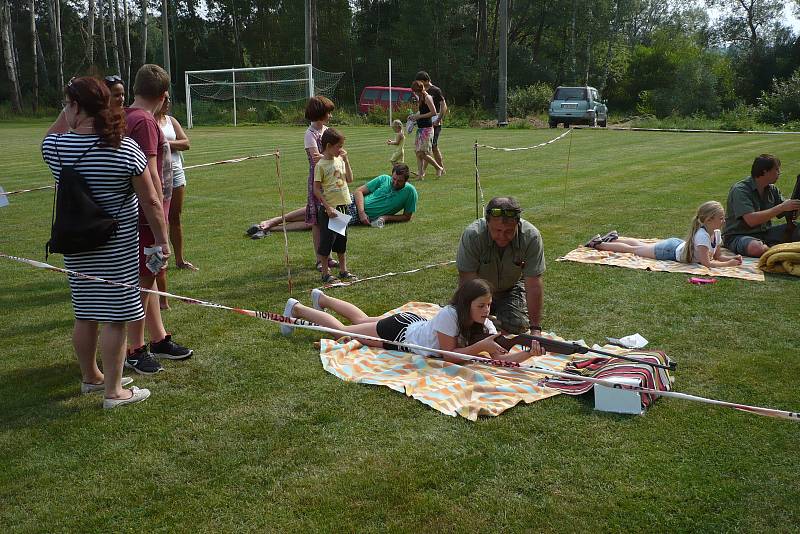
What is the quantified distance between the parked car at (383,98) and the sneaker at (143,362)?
103 feet

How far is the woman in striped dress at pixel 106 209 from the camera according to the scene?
3.83 metres

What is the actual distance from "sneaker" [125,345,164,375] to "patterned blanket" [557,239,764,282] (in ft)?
14.7

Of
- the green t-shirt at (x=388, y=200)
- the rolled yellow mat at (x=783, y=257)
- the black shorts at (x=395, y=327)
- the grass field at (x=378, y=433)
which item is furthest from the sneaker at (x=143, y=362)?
the rolled yellow mat at (x=783, y=257)

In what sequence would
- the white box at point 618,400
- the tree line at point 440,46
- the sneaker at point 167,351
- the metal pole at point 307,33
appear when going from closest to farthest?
the white box at point 618,400 < the sneaker at point 167,351 < the metal pole at point 307,33 < the tree line at point 440,46

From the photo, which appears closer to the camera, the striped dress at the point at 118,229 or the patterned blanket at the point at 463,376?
the striped dress at the point at 118,229

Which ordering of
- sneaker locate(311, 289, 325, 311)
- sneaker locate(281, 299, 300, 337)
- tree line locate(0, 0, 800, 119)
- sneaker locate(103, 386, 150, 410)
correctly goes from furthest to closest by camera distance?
tree line locate(0, 0, 800, 119)
sneaker locate(311, 289, 325, 311)
sneaker locate(281, 299, 300, 337)
sneaker locate(103, 386, 150, 410)

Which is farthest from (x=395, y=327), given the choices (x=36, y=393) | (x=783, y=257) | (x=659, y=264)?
(x=783, y=257)

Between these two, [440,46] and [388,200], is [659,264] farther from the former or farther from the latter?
[440,46]

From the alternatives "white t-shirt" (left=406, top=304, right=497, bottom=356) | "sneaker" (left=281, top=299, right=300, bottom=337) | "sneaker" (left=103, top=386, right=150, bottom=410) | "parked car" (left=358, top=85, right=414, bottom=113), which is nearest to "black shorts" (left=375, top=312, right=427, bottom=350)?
"white t-shirt" (left=406, top=304, right=497, bottom=356)

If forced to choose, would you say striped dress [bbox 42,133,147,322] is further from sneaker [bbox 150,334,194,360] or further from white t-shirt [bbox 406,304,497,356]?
white t-shirt [bbox 406,304,497,356]

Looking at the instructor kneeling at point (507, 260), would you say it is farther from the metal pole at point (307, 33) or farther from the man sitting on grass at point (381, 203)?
the metal pole at point (307, 33)

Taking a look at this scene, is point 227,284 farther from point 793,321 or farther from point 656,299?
point 793,321

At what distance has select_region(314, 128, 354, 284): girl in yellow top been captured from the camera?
270 inches

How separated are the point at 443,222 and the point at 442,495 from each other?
664 centimetres
